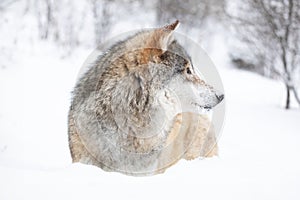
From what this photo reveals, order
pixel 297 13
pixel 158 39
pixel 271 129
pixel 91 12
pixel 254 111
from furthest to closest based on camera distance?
pixel 91 12 < pixel 254 111 < pixel 297 13 < pixel 271 129 < pixel 158 39

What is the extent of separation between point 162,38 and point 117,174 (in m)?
1.06

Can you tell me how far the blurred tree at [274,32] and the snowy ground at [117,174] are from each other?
0.90 meters

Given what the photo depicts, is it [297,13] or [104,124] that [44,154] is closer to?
[104,124]

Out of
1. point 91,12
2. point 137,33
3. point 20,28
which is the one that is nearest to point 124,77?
point 137,33

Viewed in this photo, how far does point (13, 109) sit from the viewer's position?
6438 mm

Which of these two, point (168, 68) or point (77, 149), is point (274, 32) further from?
point (77, 149)

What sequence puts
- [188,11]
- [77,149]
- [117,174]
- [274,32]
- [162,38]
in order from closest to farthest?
[117,174], [162,38], [77,149], [274,32], [188,11]

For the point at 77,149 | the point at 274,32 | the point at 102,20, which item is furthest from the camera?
the point at 102,20

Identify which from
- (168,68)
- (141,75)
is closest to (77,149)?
(141,75)

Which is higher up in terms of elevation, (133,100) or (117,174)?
(133,100)

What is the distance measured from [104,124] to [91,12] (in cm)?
1068

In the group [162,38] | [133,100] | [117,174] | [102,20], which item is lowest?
[117,174]

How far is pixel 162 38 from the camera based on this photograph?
2910mm

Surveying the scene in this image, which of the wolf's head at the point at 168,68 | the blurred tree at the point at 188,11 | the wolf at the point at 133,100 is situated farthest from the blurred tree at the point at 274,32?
the wolf at the point at 133,100
